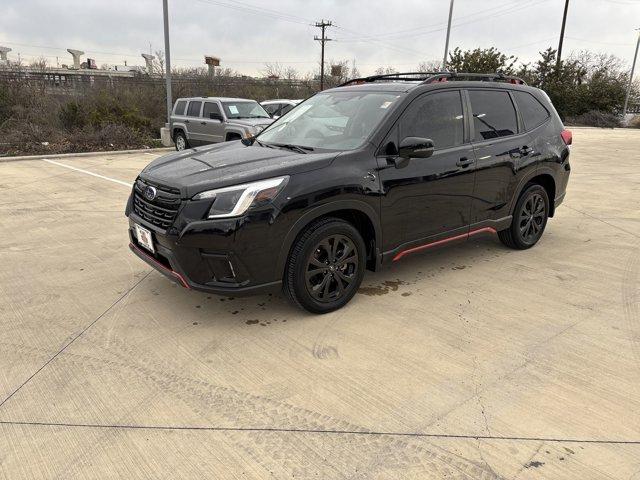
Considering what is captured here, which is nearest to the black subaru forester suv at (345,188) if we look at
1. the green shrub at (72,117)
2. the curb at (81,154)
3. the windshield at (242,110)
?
the windshield at (242,110)

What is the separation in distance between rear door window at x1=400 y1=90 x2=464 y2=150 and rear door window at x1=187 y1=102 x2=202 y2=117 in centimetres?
1055

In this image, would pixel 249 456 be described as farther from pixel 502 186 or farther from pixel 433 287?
pixel 502 186

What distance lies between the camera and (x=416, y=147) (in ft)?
12.4

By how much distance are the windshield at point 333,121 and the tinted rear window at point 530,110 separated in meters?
1.77

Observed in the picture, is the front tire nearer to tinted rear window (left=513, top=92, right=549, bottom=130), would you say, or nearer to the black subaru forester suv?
the black subaru forester suv

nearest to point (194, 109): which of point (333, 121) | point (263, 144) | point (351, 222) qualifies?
point (263, 144)

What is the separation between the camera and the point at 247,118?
1284 centimetres

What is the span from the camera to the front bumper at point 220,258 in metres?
3.24

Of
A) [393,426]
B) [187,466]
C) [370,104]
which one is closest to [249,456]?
[187,466]

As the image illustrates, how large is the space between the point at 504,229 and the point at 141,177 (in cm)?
365

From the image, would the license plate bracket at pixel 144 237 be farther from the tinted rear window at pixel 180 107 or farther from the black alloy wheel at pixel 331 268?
the tinted rear window at pixel 180 107

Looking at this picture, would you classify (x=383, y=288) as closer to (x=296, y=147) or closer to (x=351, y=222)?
(x=351, y=222)

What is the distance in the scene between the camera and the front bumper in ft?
10.6

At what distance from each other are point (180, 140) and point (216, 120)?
8.11 ft
